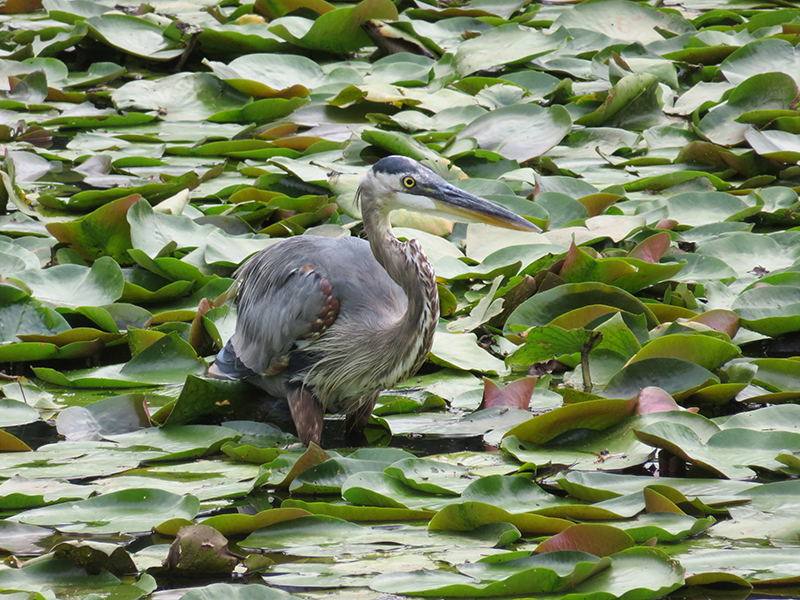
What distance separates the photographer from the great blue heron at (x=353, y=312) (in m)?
3.92

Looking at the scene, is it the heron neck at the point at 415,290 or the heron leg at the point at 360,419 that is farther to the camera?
the heron leg at the point at 360,419

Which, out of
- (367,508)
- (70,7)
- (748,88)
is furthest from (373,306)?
(70,7)

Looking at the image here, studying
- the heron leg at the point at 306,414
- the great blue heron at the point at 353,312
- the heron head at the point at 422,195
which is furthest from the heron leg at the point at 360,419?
the heron head at the point at 422,195

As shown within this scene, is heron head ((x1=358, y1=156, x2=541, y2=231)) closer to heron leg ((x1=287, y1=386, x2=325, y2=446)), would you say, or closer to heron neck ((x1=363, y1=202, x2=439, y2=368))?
heron neck ((x1=363, y1=202, x2=439, y2=368))

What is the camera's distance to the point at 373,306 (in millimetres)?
4137

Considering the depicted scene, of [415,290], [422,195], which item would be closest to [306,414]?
[415,290]

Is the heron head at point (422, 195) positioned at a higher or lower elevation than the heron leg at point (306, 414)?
higher

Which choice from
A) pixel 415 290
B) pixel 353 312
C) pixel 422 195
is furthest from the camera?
pixel 353 312

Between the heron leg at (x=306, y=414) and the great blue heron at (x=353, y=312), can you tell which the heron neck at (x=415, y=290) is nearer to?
the great blue heron at (x=353, y=312)

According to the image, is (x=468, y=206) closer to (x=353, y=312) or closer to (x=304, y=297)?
(x=353, y=312)

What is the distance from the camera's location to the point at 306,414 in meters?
4.03

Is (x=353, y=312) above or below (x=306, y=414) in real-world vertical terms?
above

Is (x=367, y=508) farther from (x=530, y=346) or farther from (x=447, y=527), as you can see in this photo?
(x=530, y=346)

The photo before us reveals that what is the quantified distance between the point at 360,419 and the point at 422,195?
38.0 inches
